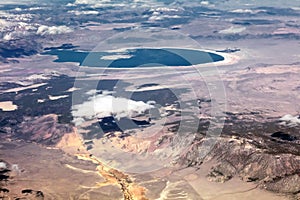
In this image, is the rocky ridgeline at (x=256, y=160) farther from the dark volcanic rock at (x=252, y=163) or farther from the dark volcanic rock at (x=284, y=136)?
the dark volcanic rock at (x=284, y=136)

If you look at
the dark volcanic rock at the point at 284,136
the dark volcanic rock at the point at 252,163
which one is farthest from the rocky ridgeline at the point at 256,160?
the dark volcanic rock at the point at 284,136

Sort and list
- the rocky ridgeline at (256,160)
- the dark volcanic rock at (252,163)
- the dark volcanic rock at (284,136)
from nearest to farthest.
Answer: the dark volcanic rock at (252,163) < the rocky ridgeline at (256,160) < the dark volcanic rock at (284,136)

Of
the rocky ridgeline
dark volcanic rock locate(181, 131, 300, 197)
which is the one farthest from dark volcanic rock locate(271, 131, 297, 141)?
dark volcanic rock locate(181, 131, 300, 197)

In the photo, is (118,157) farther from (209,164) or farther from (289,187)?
(289,187)

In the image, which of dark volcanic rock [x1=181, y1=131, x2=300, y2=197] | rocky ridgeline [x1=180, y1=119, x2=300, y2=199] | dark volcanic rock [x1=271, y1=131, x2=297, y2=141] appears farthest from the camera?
dark volcanic rock [x1=271, y1=131, x2=297, y2=141]

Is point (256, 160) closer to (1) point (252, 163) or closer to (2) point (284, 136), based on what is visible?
(1) point (252, 163)

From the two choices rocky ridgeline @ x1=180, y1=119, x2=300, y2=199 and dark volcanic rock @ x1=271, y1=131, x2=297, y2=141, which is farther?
dark volcanic rock @ x1=271, y1=131, x2=297, y2=141

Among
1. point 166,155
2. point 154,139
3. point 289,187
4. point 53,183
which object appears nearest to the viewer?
point 289,187

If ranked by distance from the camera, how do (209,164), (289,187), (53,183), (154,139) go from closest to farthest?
(289,187) → (53,183) → (209,164) → (154,139)

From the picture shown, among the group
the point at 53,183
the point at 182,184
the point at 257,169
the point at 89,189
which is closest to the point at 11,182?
the point at 53,183

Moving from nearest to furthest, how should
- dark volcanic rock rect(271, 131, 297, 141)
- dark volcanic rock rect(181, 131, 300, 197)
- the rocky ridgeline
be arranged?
dark volcanic rock rect(181, 131, 300, 197) → the rocky ridgeline → dark volcanic rock rect(271, 131, 297, 141)

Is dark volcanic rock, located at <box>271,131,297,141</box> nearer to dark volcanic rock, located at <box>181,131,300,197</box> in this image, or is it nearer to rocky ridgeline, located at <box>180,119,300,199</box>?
rocky ridgeline, located at <box>180,119,300,199</box>
